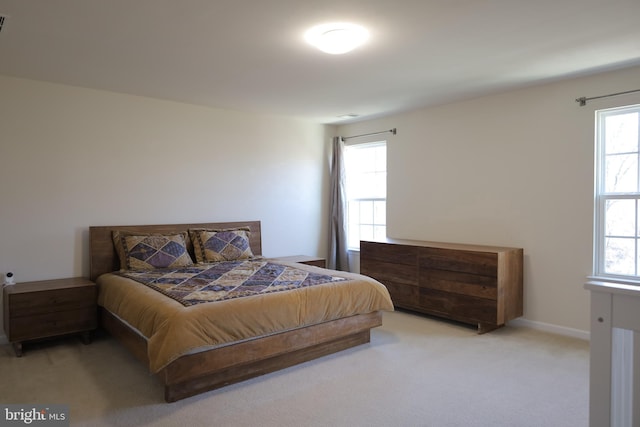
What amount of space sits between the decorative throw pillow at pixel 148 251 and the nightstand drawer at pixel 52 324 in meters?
0.54

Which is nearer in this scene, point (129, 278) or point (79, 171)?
point (129, 278)

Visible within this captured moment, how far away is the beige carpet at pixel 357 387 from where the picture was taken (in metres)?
2.38

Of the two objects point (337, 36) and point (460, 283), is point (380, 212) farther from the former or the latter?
point (337, 36)

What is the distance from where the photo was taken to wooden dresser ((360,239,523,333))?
12.4 feet

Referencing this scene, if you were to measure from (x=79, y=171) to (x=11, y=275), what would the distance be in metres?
1.08

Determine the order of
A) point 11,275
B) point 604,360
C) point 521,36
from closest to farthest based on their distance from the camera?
1. point 604,360
2. point 521,36
3. point 11,275

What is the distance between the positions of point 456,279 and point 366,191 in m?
2.18

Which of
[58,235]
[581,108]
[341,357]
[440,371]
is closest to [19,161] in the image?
[58,235]

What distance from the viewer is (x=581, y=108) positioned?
368 centimetres

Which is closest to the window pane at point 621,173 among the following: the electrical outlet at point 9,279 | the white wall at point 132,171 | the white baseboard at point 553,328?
the white baseboard at point 553,328

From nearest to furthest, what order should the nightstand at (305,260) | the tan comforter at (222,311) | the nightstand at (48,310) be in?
the tan comforter at (222,311), the nightstand at (48,310), the nightstand at (305,260)

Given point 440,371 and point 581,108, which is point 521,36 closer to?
point 581,108

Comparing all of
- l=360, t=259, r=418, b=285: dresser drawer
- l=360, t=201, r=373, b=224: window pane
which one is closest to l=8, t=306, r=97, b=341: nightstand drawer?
l=360, t=259, r=418, b=285: dresser drawer

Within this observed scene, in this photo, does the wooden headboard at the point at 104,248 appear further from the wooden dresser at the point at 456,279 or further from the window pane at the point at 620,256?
the window pane at the point at 620,256
